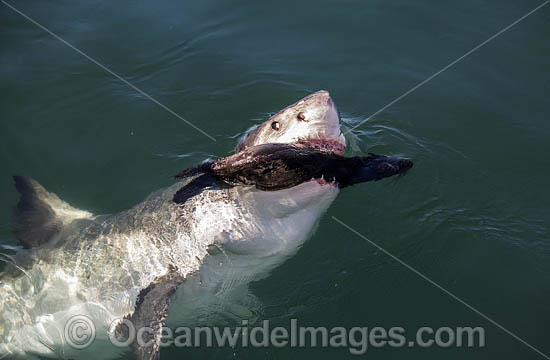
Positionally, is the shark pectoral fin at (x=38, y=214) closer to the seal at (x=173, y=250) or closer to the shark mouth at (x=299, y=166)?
the seal at (x=173, y=250)

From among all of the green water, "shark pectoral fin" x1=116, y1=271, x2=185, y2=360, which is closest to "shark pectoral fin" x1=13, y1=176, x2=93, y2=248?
the green water

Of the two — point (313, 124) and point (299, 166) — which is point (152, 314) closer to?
point (299, 166)

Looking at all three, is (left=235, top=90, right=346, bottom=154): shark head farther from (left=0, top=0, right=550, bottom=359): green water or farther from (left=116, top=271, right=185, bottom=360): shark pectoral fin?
(left=116, top=271, right=185, bottom=360): shark pectoral fin

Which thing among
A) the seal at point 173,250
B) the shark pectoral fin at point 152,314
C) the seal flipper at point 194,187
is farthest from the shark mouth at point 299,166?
the shark pectoral fin at point 152,314

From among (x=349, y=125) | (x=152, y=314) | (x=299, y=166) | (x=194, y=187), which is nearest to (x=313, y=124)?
(x=299, y=166)

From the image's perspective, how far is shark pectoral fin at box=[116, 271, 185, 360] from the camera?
4.39m

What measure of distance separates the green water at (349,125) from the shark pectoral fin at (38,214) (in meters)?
0.51

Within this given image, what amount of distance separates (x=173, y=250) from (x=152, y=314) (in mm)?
630

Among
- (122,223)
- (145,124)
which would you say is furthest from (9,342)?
(145,124)

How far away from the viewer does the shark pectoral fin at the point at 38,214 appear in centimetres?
536

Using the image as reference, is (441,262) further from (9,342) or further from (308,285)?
(9,342)

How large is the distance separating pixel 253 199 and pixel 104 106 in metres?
4.39

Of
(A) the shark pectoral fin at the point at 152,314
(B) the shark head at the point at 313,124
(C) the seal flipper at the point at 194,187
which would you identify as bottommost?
(A) the shark pectoral fin at the point at 152,314

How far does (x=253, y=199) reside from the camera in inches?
174
